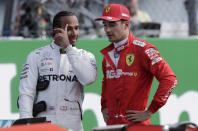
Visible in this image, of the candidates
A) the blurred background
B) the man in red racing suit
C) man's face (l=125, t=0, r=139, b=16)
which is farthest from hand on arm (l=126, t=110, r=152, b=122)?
man's face (l=125, t=0, r=139, b=16)

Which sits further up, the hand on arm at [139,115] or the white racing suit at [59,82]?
the white racing suit at [59,82]

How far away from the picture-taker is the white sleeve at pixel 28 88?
305 centimetres

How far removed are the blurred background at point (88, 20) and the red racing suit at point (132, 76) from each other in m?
2.18

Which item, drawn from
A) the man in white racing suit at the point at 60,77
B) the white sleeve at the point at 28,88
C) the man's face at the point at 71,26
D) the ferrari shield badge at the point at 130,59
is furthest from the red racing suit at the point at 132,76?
the white sleeve at the point at 28,88

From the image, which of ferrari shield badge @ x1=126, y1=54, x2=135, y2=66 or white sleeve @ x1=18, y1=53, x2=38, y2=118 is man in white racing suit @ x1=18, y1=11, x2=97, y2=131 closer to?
white sleeve @ x1=18, y1=53, x2=38, y2=118

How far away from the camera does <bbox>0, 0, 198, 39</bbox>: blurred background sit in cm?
536

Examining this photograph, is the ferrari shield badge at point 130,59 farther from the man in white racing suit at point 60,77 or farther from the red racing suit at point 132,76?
the man in white racing suit at point 60,77

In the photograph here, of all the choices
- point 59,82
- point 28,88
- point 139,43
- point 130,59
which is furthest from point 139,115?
point 28,88

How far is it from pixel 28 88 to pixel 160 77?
1062 millimetres

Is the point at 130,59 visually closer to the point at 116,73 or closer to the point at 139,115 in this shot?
the point at 116,73

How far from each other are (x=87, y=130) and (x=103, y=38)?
120cm

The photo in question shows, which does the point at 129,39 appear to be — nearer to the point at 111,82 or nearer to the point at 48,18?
the point at 111,82

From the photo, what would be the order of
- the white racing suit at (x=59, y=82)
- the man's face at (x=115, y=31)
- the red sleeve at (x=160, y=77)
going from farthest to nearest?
the man's face at (x=115, y=31)
the white racing suit at (x=59, y=82)
the red sleeve at (x=160, y=77)

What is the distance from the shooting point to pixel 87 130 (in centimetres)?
486
